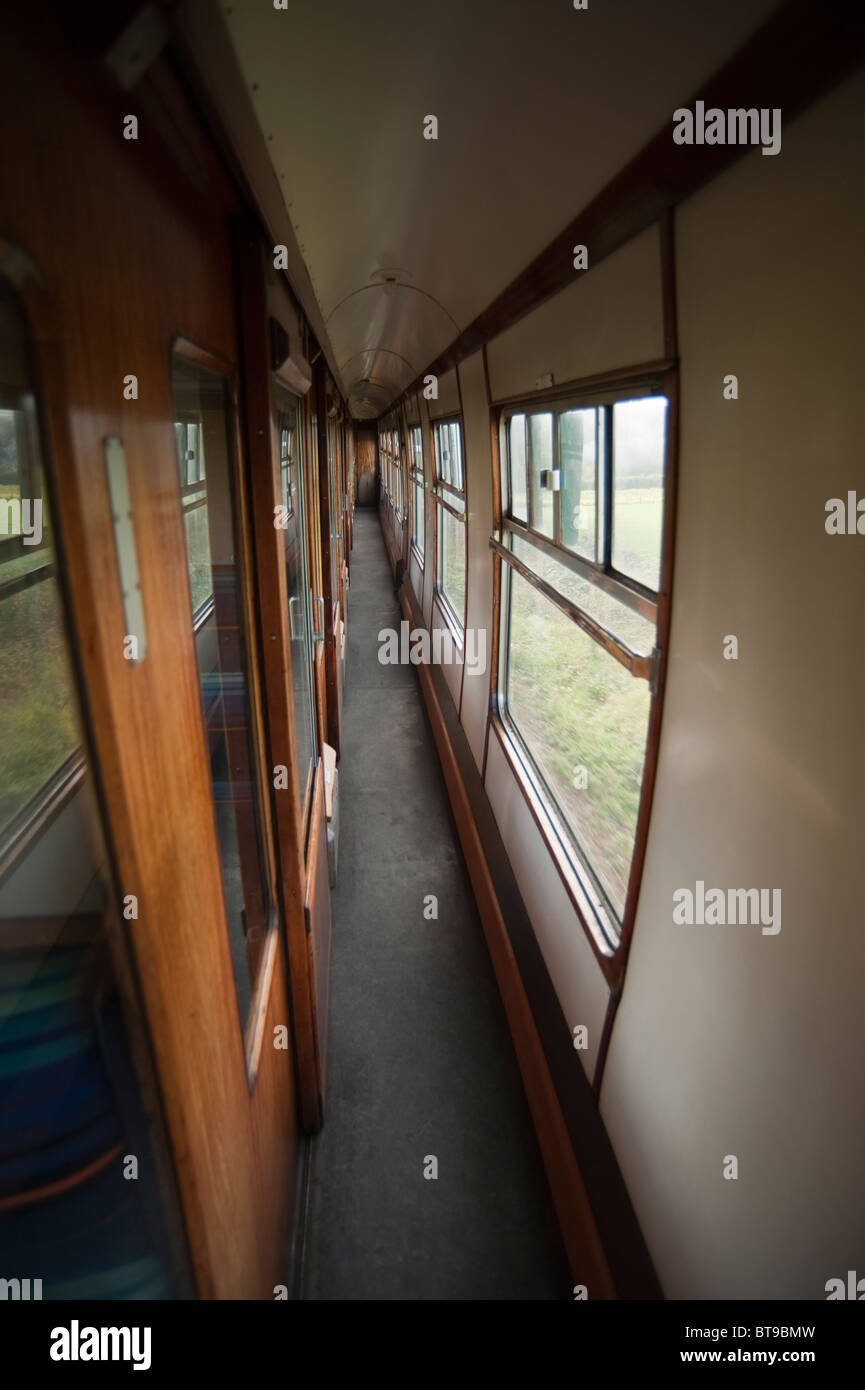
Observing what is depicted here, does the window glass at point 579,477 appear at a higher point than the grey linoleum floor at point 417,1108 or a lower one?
higher

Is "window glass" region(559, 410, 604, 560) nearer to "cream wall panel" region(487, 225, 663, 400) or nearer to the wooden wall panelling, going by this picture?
"cream wall panel" region(487, 225, 663, 400)

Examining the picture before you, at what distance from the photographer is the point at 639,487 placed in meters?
2.16

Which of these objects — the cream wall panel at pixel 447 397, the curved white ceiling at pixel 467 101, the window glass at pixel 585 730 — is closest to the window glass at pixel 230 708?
the curved white ceiling at pixel 467 101

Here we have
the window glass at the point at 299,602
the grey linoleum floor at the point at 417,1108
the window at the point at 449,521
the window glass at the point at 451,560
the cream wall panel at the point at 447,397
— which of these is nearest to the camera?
the grey linoleum floor at the point at 417,1108

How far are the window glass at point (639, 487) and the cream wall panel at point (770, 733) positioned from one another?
0.29 m

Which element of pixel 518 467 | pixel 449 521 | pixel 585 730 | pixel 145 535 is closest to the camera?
pixel 145 535

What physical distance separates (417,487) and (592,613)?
809 centimetres

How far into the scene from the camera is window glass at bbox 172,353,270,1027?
1855 millimetres

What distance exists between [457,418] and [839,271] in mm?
4801

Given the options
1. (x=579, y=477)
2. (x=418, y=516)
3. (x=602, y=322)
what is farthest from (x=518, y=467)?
(x=418, y=516)

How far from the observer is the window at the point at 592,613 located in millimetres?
2125

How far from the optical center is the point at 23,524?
84.3 inches

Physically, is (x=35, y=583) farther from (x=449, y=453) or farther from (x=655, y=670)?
(x=449, y=453)

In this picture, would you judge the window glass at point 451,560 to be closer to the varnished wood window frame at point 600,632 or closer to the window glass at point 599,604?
the varnished wood window frame at point 600,632
